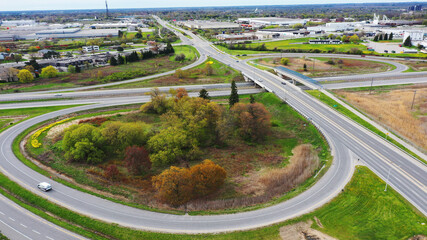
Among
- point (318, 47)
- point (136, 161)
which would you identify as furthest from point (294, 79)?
point (318, 47)

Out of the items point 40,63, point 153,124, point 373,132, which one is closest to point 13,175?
point 153,124

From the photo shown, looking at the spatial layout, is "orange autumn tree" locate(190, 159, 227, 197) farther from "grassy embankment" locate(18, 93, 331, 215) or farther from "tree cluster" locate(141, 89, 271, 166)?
"tree cluster" locate(141, 89, 271, 166)

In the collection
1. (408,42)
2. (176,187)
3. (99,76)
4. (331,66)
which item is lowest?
(176,187)

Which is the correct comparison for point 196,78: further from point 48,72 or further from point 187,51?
point 48,72

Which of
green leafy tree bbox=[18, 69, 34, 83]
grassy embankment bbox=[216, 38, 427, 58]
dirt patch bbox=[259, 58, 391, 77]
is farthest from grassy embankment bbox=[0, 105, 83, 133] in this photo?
grassy embankment bbox=[216, 38, 427, 58]

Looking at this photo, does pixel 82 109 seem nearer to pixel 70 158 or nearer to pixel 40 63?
pixel 70 158

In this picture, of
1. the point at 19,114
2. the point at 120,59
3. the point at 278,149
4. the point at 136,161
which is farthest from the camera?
the point at 120,59

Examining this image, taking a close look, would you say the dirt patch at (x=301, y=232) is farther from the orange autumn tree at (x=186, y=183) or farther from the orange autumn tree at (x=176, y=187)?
the orange autumn tree at (x=176, y=187)
